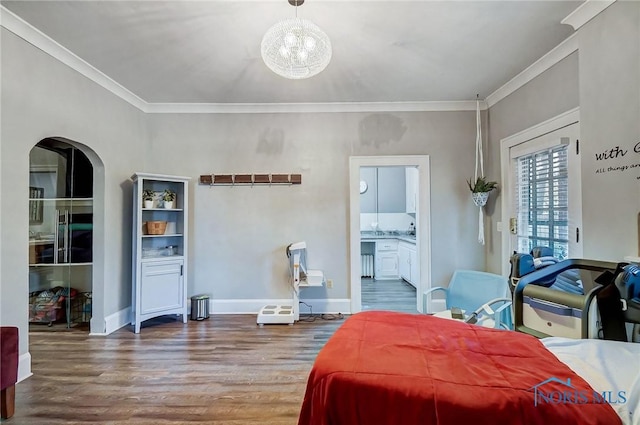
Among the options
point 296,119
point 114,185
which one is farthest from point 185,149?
point 296,119

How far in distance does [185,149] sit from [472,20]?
3436mm

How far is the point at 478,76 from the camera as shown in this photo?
306cm

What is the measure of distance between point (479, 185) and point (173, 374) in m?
3.67

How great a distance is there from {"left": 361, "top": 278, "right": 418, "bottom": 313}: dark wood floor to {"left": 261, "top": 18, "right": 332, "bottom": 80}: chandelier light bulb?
3.26 meters

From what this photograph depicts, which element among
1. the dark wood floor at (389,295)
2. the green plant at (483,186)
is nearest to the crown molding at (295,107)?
the green plant at (483,186)

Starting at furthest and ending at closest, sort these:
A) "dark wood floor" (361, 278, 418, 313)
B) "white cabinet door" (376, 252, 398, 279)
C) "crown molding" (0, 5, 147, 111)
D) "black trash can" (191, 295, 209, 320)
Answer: "white cabinet door" (376, 252, 398, 279) < "dark wood floor" (361, 278, 418, 313) < "black trash can" (191, 295, 209, 320) < "crown molding" (0, 5, 147, 111)

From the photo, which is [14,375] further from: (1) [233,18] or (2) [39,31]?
(1) [233,18]

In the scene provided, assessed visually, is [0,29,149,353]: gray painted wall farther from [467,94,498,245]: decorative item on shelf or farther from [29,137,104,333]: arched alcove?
[467,94,498,245]: decorative item on shelf

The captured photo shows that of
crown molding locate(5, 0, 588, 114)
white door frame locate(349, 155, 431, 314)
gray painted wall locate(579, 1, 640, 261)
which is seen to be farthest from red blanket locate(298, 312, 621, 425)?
crown molding locate(5, 0, 588, 114)

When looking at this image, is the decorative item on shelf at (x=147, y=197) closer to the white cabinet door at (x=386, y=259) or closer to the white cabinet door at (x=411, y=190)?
the white cabinet door at (x=386, y=259)

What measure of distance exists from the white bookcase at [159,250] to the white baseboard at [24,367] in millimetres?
905

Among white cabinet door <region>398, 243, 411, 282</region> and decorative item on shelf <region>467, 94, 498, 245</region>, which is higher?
decorative item on shelf <region>467, 94, 498, 245</region>

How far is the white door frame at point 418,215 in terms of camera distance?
12.3 ft

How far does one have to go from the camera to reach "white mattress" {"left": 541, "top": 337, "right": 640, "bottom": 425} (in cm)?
93
